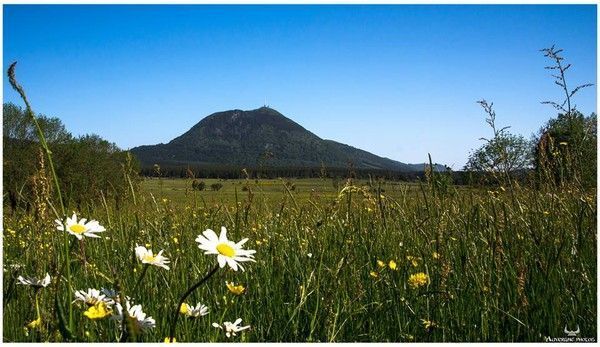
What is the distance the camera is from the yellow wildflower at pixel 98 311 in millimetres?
1371

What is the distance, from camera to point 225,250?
1481mm

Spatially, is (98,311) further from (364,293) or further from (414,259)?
(414,259)

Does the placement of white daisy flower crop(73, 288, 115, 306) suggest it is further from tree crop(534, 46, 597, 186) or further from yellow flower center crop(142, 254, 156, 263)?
tree crop(534, 46, 597, 186)

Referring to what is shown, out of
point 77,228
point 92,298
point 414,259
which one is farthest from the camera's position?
point 414,259

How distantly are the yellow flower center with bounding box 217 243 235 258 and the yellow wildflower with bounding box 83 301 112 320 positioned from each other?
37 cm

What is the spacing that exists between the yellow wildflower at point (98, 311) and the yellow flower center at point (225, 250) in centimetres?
37

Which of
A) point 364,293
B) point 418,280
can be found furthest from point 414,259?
point 364,293

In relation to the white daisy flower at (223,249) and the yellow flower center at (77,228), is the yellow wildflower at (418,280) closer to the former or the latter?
the white daisy flower at (223,249)

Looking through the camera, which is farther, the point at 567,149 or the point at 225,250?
the point at 567,149

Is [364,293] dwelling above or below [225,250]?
below

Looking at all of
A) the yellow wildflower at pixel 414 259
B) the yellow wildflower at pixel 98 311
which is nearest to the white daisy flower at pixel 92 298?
the yellow wildflower at pixel 98 311

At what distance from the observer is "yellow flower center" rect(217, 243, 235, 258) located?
1.45 metres

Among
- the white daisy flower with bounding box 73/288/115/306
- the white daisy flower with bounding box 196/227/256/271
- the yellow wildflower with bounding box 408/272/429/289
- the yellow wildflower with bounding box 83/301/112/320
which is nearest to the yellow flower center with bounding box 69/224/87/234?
the white daisy flower with bounding box 73/288/115/306

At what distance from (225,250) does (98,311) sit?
0.39 metres
